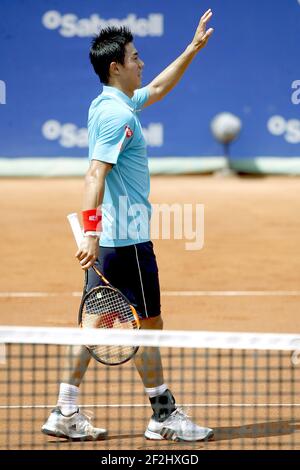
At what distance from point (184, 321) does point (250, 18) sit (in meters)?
7.81

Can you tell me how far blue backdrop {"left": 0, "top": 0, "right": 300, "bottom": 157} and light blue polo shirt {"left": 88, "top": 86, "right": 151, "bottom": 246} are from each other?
979 centimetres

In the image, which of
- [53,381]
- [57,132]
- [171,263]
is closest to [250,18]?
[57,132]

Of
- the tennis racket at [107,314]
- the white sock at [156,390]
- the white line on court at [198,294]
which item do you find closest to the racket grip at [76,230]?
the tennis racket at [107,314]

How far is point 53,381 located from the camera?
637cm

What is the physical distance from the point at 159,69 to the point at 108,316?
10270mm

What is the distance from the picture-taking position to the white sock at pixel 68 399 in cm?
521

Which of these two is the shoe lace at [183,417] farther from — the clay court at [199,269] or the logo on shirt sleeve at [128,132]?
the logo on shirt sleeve at [128,132]

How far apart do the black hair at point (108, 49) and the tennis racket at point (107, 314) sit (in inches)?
32.4

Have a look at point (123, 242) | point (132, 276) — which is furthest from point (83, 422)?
point (123, 242)

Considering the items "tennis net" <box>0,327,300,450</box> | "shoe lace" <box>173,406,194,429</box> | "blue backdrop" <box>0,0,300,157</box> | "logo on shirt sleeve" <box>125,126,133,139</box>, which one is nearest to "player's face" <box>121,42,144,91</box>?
"logo on shirt sleeve" <box>125,126,133,139</box>

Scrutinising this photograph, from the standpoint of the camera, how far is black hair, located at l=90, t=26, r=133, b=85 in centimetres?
536

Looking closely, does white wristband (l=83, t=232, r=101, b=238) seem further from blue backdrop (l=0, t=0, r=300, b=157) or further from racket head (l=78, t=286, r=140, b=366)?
blue backdrop (l=0, t=0, r=300, b=157)

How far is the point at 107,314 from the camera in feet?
16.9
